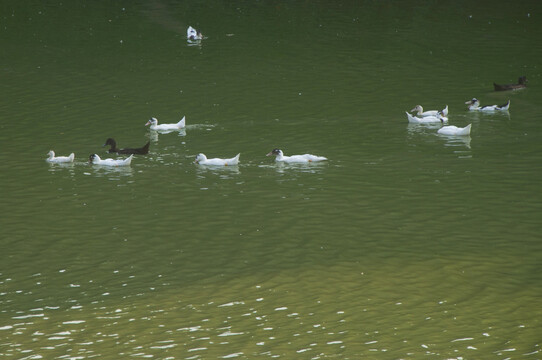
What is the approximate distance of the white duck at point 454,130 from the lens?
82.2 feet

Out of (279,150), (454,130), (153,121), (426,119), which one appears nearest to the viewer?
(279,150)

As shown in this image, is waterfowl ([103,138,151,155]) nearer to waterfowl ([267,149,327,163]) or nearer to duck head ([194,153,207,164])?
duck head ([194,153,207,164])

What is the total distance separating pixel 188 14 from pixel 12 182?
84.2 ft

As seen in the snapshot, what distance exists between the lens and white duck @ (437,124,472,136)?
2506 centimetres

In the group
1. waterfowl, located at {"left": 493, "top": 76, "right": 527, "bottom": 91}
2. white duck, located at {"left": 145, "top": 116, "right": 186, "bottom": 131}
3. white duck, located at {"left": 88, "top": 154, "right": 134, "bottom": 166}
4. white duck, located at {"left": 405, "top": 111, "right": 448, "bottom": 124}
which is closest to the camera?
white duck, located at {"left": 88, "top": 154, "right": 134, "bottom": 166}

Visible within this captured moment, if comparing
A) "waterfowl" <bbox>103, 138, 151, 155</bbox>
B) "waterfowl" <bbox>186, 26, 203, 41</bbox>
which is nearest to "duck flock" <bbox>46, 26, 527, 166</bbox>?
"waterfowl" <bbox>103, 138, 151, 155</bbox>

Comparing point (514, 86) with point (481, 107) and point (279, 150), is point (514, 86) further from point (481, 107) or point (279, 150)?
point (279, 150)

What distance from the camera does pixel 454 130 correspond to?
25328 mm

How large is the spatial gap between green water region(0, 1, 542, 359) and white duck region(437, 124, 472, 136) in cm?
41

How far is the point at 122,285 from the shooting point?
1484 centimetres

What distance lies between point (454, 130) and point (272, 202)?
800 cm

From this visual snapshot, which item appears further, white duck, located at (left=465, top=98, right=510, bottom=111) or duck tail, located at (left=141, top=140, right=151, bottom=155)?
white duck, located at (left=465, top=98, right=510, bottom=111)

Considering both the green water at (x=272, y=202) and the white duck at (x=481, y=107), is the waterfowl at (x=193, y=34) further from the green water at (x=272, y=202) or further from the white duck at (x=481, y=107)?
the white duck at (x=481, y=107)

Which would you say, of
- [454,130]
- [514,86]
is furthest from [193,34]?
[454,130]
